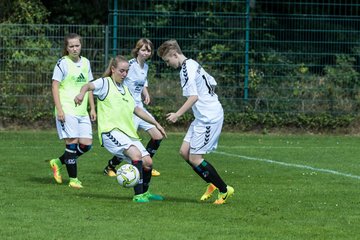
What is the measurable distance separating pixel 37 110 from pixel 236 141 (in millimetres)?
4586

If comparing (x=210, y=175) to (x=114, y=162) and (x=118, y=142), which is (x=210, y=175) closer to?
(x=118, y=142)

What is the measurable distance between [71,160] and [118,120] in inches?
65.2

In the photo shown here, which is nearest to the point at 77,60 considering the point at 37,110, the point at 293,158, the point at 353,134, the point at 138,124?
the point at 138,124

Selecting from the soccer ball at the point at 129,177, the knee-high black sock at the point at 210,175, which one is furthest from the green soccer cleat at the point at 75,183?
the knee-high black sock at the point at 210,175

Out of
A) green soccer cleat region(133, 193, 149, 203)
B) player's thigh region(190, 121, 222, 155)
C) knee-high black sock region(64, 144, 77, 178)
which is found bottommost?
green soccer cleat region(133, 193, 149, 203)

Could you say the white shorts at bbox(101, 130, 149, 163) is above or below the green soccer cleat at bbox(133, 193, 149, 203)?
above

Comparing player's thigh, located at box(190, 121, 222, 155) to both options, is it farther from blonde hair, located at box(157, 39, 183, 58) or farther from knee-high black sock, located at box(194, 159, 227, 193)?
blonde hair, located at box(157, 39, 183, 58)

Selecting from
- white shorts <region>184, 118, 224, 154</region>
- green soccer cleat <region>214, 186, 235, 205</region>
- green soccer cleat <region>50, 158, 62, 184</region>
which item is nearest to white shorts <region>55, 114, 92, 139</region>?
green soccer cleat <region>50, 158, 62, 184</region>

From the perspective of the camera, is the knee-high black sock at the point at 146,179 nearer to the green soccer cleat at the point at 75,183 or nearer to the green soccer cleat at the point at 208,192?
the green soccer cleat at the point at 208,192

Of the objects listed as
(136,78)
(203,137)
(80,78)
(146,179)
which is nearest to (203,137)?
(203,137)

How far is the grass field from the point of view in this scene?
8.43m

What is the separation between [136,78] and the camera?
1409cm

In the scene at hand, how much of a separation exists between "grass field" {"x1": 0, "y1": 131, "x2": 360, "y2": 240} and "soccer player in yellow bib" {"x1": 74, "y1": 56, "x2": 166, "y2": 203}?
470mm

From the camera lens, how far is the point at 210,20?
21.8 m
